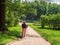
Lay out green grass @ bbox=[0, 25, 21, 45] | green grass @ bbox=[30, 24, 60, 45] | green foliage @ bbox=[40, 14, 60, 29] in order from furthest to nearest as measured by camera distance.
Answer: green foliage @ bbox=[40, 14, 60, 29] < green grass @ bbox=[30, 24, 60, 45] < green grass @ bbox=[0, 25, 21, 45]

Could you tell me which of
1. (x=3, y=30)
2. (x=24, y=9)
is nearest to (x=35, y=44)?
(x=3, y=30)

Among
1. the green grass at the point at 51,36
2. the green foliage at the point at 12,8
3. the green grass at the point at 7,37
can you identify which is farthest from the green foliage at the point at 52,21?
the green grass at the point at 7,37

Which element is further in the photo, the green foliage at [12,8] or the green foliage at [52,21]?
the green foliage at [52,21]

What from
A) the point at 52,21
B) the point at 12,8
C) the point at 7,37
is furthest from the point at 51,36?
the point at 52,21

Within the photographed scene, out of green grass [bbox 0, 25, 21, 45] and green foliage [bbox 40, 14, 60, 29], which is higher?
green grass [bbox 0, 25, 21, 45]

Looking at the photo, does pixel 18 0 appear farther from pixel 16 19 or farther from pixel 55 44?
pixel 55 44

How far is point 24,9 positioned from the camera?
131ft

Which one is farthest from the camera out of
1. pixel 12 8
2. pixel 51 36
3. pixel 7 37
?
pixel 12 8

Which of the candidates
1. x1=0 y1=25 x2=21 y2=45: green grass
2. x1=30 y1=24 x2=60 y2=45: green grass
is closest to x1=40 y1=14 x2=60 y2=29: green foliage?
x1=30 y1=24 x2=60 y2=45: green grass

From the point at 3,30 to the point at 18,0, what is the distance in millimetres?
11135

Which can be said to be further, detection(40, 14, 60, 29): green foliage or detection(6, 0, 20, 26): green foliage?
detection(40, 14, 60, 29): green foliage

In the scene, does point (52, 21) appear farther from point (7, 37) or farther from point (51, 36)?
point (7, 37)

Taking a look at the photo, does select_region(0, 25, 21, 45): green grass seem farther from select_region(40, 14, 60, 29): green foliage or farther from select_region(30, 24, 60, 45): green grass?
select_region(40, 14, 60, 29): green foliage

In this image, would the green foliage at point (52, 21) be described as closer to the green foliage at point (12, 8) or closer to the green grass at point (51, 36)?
the green foliage at point (12, 8)
